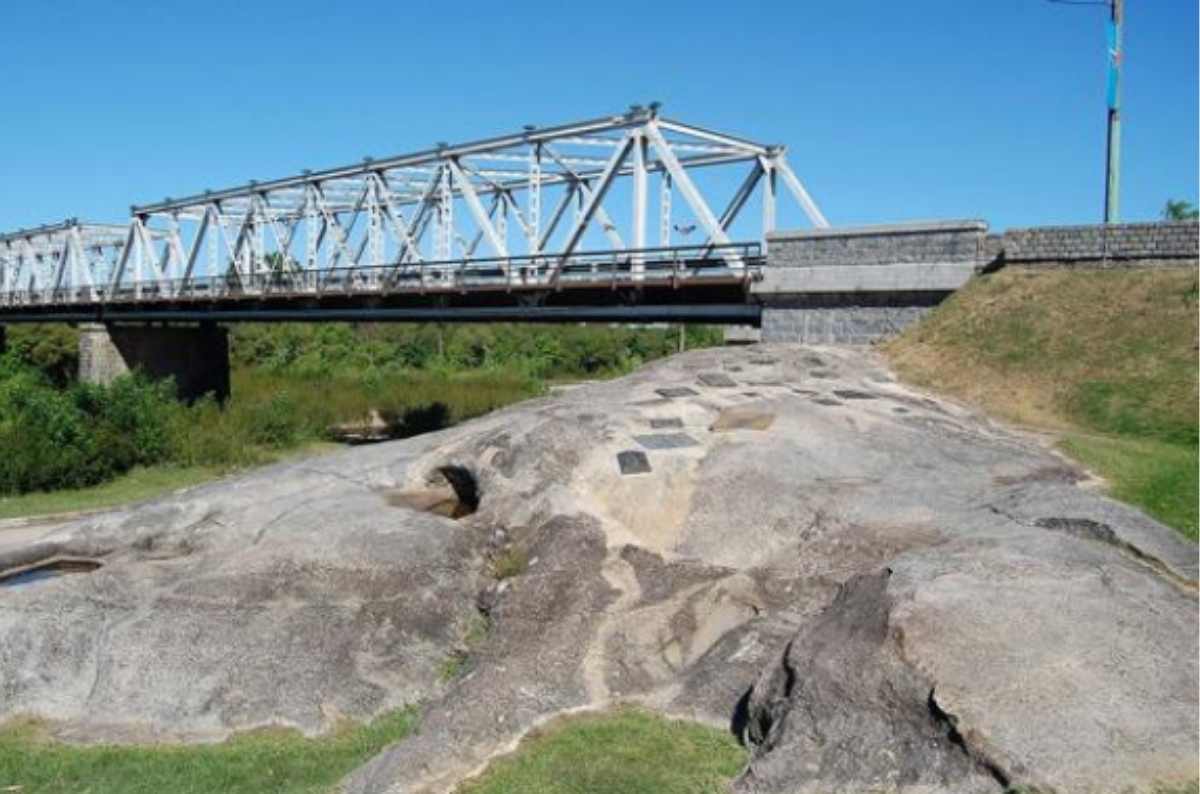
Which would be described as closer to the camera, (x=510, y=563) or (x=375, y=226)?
(x=510, y=563)

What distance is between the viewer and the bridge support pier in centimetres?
6556

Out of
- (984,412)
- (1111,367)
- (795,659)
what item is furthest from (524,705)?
(1111,367)

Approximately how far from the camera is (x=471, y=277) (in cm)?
4144

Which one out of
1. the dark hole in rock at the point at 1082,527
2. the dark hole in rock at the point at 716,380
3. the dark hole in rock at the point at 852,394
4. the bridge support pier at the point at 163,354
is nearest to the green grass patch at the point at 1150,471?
the dark hole in rock at the point at 1082,527

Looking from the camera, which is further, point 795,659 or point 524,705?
point 524,705

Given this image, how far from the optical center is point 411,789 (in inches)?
368

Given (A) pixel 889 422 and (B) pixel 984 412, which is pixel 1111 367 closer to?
(B) pixel 984 412

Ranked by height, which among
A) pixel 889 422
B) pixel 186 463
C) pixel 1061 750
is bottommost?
pixel 186 463

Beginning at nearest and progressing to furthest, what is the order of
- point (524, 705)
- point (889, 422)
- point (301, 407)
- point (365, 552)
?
1. point (524, 705)
2. point (365, 552)
3. point (889, 422)
4. point (301, 407)

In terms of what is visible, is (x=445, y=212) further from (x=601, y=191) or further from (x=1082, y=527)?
(x=1082, y=527)

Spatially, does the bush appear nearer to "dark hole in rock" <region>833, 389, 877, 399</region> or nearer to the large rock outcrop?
the large rock outcrop

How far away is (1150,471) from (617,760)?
10021 mm

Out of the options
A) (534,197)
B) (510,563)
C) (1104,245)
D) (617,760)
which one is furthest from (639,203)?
(617,760)

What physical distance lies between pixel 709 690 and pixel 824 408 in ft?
22.6
